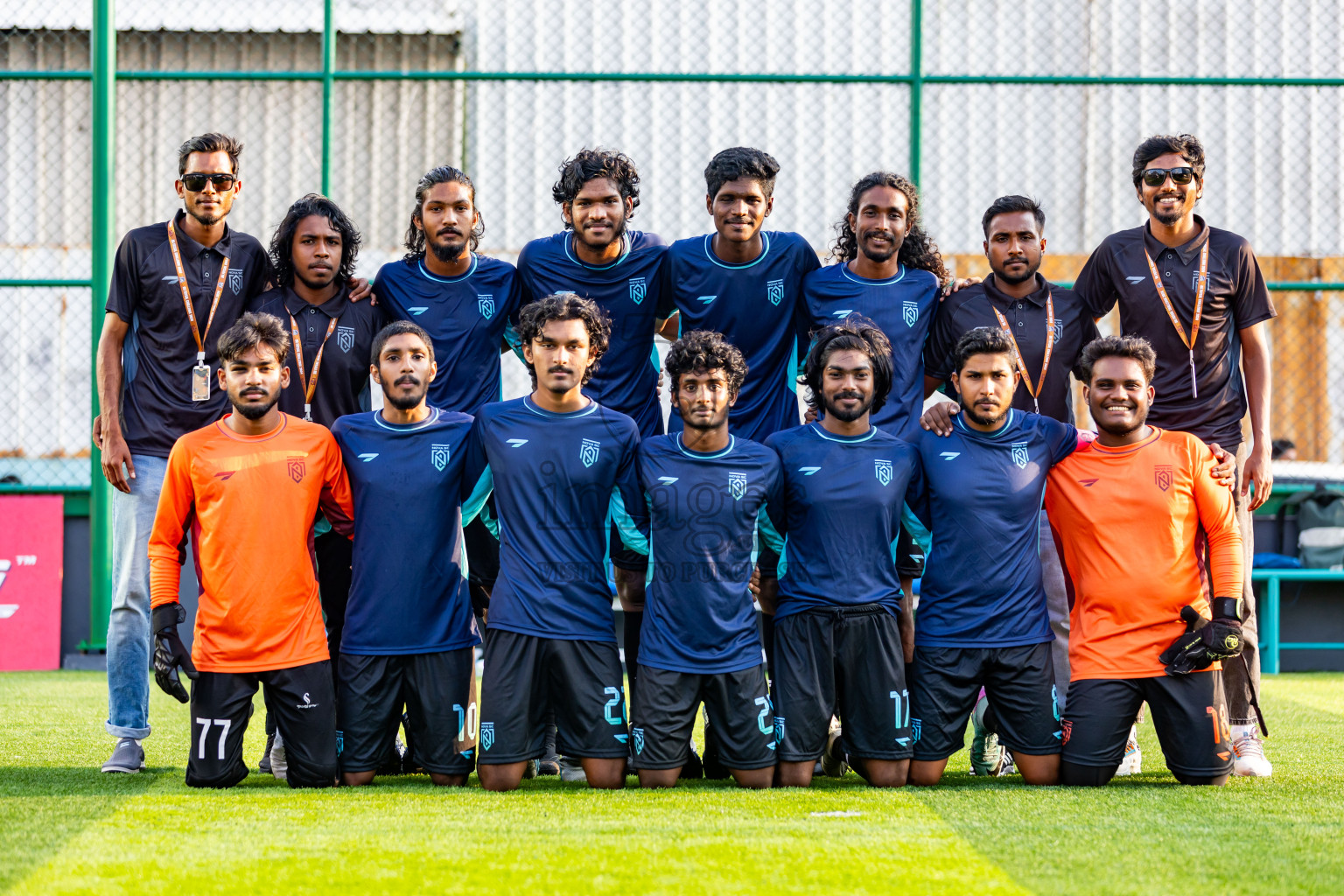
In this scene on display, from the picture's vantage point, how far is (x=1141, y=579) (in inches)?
188

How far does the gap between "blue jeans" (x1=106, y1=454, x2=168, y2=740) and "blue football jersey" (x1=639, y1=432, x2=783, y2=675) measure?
1954mm

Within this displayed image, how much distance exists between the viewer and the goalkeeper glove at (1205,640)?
181 inches

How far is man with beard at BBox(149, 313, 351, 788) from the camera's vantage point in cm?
463

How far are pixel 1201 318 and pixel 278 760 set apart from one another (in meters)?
3.96

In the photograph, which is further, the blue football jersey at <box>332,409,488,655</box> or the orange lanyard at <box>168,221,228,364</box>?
the orange lanyard at <box>168,221,228,364</box>

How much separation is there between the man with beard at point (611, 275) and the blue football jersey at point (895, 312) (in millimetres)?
677

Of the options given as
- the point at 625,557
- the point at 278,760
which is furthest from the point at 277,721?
the point at 625,557

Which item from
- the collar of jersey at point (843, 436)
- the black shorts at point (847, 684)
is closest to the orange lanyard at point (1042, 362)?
the collar of jersey at point (843, 436)

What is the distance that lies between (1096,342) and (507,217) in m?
7.76

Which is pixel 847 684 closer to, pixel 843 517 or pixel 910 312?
pixel 843 517

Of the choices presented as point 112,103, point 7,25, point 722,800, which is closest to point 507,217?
point 112,103

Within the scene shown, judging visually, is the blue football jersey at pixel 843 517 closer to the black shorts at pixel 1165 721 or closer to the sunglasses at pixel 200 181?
the black shorts at pixel 1165 721

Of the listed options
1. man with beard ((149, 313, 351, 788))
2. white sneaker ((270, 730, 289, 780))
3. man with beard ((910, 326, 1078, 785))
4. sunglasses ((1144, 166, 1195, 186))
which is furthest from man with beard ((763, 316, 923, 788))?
white sneaker ((270, 730, 289, 780))

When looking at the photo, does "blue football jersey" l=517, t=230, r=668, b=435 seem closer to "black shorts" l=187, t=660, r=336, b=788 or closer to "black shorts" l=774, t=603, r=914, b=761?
"black shorts" l=774, t=603, r=914, b=761
